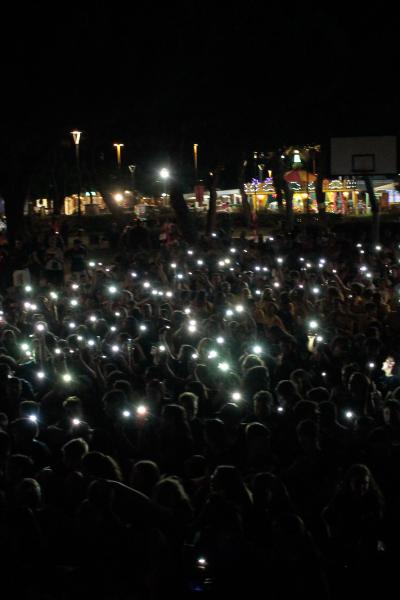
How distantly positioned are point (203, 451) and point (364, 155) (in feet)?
79.2

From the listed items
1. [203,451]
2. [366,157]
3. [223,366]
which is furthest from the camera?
[366,157]

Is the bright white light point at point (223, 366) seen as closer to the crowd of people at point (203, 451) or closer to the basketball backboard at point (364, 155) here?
the crowd of people at point (203, 451)

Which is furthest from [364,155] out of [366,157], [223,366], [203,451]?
[203,451]

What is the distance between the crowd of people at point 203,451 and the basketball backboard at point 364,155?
1720 cm

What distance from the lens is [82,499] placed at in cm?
601

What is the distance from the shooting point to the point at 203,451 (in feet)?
23.2

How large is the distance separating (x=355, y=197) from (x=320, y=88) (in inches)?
1140

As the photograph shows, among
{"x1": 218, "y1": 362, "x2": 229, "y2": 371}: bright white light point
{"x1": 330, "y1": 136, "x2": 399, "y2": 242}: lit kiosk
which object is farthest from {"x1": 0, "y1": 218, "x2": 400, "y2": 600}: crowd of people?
{"x1": 330, "y1": 136, "x2": 399, "y2": 242}: lit kiosk

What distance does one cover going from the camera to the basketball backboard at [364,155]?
96.6 ft

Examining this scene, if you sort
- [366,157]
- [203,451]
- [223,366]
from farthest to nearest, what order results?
[366,157]
[223,366]
[203,451]

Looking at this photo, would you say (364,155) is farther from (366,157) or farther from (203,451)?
(203,451)

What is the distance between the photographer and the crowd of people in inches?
202

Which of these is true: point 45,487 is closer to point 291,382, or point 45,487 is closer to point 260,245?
point 291,382

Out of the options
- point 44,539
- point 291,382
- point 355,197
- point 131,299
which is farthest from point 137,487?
point 355,197
